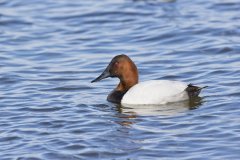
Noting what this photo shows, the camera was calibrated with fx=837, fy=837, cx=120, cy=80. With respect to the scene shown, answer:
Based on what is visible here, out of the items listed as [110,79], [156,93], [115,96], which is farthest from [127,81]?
[110,79]

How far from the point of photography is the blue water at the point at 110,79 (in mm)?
8898

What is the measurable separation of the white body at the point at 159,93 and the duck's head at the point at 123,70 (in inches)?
20.7

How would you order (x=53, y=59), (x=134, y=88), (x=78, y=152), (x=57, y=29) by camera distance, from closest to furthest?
(x=78, y=152) < (x=134, y=88) < (x=53, y=59) < (x=57, y=29)

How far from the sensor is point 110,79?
12648mm

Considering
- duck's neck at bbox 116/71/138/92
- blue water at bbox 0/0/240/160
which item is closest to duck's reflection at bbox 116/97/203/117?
blue water at bbox 0/0/240/160

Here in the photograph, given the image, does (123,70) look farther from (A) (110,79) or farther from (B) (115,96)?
(A) (110,79)

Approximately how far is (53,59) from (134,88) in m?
3.16

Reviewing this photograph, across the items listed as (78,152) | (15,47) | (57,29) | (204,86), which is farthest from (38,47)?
(78,152)

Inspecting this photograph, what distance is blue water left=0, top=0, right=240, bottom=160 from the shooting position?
8.90m

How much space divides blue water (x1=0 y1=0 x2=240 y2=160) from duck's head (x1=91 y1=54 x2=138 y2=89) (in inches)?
15.2

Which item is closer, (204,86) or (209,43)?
(204,86)

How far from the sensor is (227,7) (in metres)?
17.0

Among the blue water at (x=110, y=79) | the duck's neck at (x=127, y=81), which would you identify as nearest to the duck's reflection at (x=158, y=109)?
the blue water at (x=110, y=79)

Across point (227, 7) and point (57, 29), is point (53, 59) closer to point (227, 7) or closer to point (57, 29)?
point (57, 29)
